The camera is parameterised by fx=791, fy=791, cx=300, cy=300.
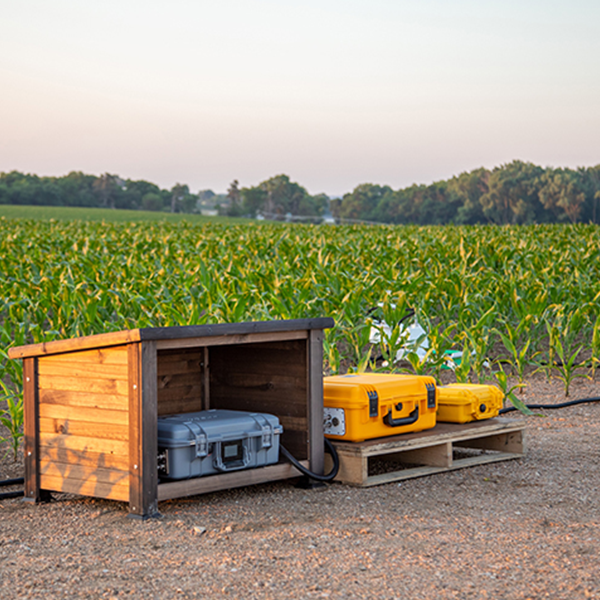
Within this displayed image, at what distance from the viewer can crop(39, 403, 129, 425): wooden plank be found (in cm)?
378

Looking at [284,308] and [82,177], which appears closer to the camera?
[284,308]

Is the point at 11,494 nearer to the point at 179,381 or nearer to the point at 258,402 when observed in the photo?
the point at 179,381

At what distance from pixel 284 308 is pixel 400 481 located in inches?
134

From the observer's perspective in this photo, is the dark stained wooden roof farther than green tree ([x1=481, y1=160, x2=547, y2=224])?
No

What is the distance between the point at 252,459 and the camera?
415cm

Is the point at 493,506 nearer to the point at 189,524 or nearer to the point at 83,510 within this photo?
the point at 189,524

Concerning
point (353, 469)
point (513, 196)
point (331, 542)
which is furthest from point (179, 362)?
point (513, 196)

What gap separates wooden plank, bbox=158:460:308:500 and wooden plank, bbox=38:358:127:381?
585mm

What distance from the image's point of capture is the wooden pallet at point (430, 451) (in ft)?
14.3

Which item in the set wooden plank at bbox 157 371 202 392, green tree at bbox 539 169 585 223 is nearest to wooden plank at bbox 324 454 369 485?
wooden plank at bbox 157 371 202 392

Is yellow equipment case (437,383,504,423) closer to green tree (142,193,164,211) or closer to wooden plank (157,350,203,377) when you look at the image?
wooden plank (157,350,203,377)

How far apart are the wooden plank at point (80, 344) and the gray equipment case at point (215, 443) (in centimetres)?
56

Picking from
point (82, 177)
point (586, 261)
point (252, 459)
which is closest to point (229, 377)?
point (252, 459)

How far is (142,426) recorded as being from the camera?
3641mm
